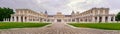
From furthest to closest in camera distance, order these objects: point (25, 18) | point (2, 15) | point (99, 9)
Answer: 1. point (25, 18)
2. point (99, 9)
3. point (2, 15)

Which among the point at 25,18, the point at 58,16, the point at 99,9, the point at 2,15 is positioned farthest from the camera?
the point at 58,16

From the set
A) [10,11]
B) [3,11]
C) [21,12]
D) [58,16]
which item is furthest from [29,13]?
[58,16]

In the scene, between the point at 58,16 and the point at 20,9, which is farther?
the point at 58,16

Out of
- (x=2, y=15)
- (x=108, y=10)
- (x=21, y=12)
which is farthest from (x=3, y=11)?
(x=108, y=10)

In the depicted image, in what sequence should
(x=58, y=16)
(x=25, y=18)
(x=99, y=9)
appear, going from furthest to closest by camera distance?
(x=58, y=16) < (x=25, y=18) < (x=99, y=9)

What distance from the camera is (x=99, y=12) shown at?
109 metres

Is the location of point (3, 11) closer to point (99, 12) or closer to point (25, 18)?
point (25, 18)

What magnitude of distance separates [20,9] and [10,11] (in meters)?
8.44

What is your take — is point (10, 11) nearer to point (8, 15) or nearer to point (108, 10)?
point (8, 15)

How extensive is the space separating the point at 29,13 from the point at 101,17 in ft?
129

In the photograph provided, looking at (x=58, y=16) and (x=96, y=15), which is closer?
(x=96, y=15)

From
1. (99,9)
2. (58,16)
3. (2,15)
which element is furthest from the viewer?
(58,16)

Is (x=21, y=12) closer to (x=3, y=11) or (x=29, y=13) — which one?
(x=29, y=13)

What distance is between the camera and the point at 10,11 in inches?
4444
